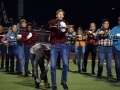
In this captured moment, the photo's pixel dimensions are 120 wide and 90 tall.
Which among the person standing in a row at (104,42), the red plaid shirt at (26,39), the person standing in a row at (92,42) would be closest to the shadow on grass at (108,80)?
the person standing in a row at (104,42)

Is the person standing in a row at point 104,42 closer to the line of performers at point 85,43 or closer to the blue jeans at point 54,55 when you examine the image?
the line of performers at point 85,43

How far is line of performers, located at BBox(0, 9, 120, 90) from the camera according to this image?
12.1 m

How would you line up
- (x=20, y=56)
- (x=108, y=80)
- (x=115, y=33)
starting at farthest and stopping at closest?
1. (x=20, y=56)
2. (x=108, y=80)
3. (x=115, y=33)

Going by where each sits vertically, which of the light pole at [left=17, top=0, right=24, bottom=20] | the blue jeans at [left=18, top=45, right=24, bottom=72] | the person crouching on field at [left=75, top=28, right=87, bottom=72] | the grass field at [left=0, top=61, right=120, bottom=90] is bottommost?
the grass field at [left=0, top=61, right=120, bottom=90]

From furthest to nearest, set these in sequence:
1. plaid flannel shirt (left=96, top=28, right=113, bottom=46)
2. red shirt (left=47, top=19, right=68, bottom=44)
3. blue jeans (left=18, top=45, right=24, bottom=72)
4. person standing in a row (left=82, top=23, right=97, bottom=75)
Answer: blue jeans (left=18, top=45, right=24, bottom=72) → person standing in a row (left=82, top=23, right=97, bottom=75) → plaid flannel shirt (left=96, top=28, right=113, bottom=46) → red shirt (left=47, top=19, right=68, bottom=44)

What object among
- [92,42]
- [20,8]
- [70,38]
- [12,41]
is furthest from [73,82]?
[20,8]

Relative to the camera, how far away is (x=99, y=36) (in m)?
15.9

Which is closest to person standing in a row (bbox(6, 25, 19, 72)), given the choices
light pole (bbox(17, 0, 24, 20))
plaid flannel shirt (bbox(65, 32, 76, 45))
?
plaid flannel shirt (bbox(65, 32, 76, 45))

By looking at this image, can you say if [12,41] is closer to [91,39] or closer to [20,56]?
[20,56]

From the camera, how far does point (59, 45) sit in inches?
477

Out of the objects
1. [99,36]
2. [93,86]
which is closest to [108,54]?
[99,36]

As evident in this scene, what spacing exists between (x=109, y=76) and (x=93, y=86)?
2.92 metres

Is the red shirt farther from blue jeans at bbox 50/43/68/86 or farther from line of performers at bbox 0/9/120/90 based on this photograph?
blue jeans at bbox 50/43/68/86

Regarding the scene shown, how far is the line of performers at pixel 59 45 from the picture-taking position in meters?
12.1
